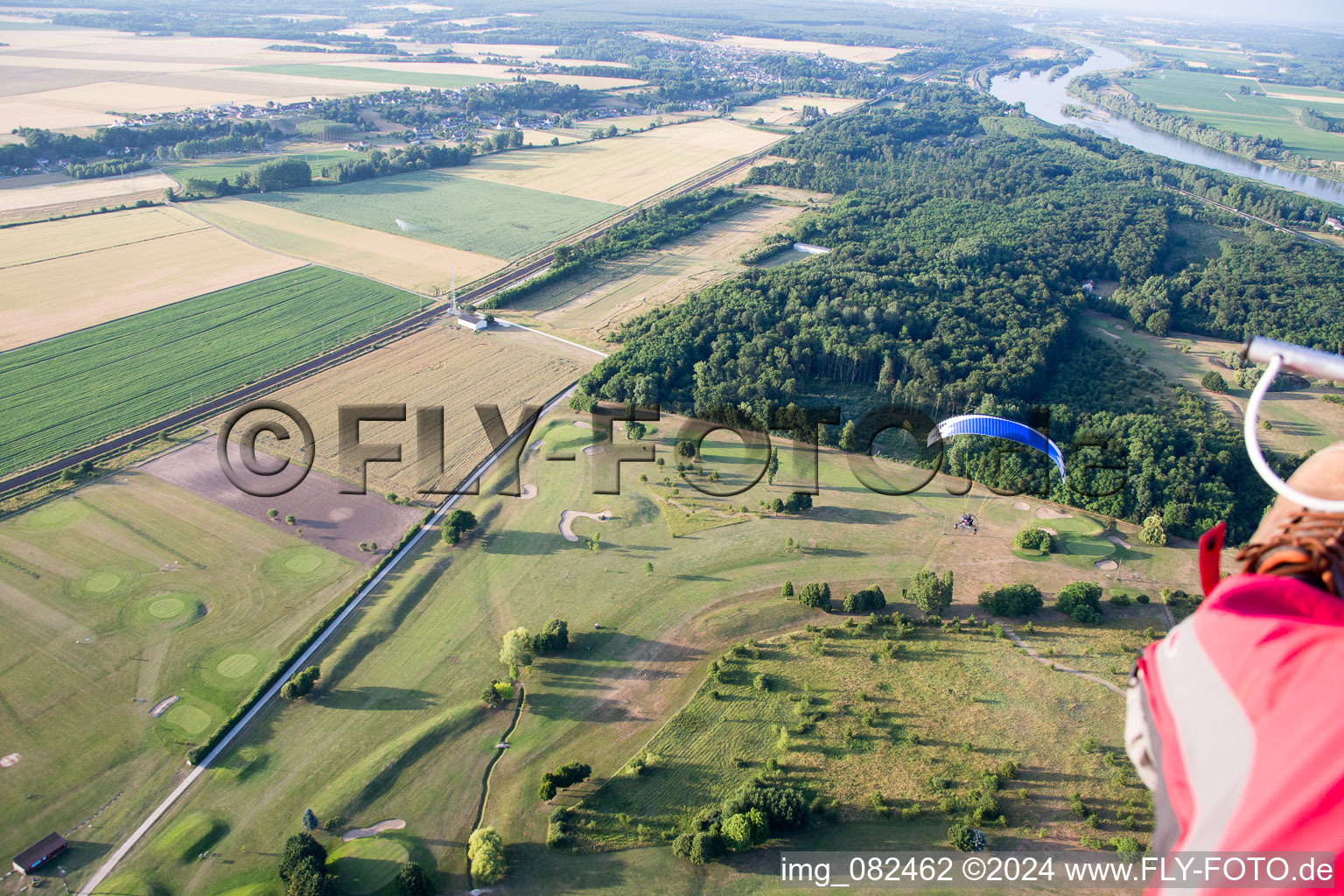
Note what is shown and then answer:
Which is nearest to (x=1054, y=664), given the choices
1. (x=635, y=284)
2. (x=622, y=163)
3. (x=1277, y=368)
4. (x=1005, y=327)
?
(x=1277, y=368)

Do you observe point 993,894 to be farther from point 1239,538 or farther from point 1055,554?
point 1239,538

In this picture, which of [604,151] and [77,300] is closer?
[77,300]

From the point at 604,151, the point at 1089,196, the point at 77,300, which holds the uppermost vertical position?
the point at 604,151

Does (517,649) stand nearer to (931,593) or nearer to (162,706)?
(162,706)

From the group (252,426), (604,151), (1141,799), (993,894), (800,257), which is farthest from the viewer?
(604,151)

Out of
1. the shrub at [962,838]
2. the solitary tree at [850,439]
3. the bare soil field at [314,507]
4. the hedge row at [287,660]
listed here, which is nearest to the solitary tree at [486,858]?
the hedge row at [287,660]

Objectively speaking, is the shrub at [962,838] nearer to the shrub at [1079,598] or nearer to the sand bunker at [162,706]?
the shrub at [1079,598]

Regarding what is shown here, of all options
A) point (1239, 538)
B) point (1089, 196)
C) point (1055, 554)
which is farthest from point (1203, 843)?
point (1089, 196)

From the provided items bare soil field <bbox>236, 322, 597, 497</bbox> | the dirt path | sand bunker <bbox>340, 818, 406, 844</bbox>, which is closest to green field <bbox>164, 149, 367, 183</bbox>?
bare soil field <bbox>236, 322, 597, 497</bbox>
